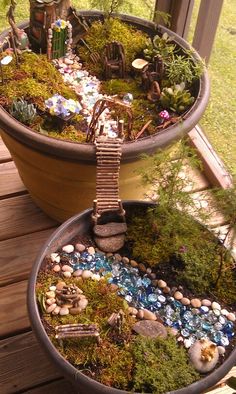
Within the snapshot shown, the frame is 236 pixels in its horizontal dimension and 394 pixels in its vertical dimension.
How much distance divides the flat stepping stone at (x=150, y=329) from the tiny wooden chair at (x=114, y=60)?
0.81 m

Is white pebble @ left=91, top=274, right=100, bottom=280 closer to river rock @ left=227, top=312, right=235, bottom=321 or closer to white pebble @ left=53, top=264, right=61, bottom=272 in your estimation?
white pebble @ left=53, top=264, right=61, bottom=272

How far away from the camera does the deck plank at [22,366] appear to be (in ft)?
4.47

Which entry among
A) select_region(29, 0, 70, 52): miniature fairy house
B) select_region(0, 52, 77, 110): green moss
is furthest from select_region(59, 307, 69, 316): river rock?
select_region(29, 0, 70, 52): miniature fairy house

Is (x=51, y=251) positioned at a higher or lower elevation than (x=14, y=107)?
lower

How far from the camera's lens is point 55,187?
145 centimetres

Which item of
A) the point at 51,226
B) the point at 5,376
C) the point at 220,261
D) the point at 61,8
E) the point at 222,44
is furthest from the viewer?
the point at 222,44

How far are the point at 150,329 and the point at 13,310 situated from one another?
1.76ft

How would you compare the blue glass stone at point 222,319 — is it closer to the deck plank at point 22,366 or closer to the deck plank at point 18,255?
the deck plank at point 22,366

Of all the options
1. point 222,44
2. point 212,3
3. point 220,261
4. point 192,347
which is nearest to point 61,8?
point 212,3

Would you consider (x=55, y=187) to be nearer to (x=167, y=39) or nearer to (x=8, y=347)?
(x=8, y=347)

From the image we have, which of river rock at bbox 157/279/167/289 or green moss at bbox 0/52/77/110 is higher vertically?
green moss at bbox 0/52/77/110

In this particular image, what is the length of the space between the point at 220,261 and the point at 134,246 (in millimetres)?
208

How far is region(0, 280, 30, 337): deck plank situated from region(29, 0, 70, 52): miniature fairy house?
2.40ft

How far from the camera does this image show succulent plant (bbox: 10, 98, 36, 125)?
1375mm
